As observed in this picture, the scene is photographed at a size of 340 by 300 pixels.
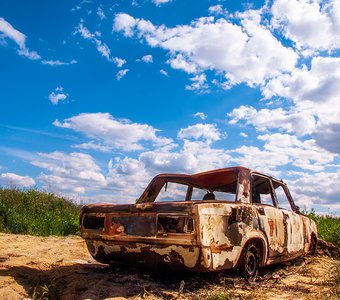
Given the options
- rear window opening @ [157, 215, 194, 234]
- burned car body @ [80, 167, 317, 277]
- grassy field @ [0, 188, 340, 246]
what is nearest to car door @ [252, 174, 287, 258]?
burned car body @ [80, 167, 317, 277]

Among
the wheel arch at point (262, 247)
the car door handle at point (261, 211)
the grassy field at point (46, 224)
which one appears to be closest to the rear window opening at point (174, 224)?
the wheel arch at point (262, 247)

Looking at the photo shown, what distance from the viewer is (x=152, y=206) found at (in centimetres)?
471

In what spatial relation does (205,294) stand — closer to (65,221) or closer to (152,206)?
(152,206)

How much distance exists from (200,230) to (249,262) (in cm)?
136

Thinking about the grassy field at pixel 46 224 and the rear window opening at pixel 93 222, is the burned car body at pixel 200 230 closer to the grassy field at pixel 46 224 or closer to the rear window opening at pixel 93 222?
the rear window opening at pixel 93 222

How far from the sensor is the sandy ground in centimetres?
433

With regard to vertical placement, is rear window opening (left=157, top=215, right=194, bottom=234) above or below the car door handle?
below

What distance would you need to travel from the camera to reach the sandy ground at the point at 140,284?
4328 mm

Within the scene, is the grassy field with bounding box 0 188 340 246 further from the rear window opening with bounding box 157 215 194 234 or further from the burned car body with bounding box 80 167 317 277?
the rear window opening with bounding box 157 215 194 234

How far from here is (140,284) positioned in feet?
15.2

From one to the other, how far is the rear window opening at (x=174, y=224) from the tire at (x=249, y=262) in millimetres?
1036

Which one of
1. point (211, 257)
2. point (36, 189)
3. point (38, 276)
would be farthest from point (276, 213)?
point (36, 189)

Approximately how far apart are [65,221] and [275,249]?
8.74 m

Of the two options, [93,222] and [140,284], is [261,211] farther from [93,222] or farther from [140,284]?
[93,222]
